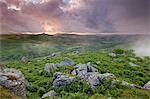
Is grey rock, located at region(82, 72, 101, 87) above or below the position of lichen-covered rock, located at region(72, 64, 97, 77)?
below

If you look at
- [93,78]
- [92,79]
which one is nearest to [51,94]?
[92,79]

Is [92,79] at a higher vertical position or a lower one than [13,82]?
lower

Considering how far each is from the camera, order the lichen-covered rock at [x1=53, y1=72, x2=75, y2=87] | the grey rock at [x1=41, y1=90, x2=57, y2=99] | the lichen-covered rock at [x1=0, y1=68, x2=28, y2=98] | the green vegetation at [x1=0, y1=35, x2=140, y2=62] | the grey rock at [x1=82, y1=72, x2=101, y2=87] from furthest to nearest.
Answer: the green vegetation at [x1=0, y1=35, x2=140, y2=62], the grey rock at [x1=82, y1=72, x2=101, y2=87], the lichen-covered rock at [x1=53, y1=72, x2=75, y2=87], the grey rock at [x1=41, y1=90, x2=57, y2=99], the lichen-covered rock at [x1=0, y1=68, x2=28, y2=98]

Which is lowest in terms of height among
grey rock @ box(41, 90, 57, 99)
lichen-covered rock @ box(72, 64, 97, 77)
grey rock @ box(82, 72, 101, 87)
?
grey rock @ box(41, 90, 57, 99)

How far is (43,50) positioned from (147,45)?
17.8m

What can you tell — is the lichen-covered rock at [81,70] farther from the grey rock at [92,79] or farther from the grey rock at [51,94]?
the grey rock at [51,94]

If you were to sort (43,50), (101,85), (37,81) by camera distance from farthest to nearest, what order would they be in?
(43,50) → (37,81) → (101,85)

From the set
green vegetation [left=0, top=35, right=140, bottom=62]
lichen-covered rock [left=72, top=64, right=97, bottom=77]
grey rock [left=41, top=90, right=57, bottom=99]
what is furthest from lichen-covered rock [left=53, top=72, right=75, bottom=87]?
green vegetation [left=0, top=35, right=140, bottom=62]

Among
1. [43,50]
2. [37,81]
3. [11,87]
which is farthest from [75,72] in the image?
[43,50]

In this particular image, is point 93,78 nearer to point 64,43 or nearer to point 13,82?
point 13,82

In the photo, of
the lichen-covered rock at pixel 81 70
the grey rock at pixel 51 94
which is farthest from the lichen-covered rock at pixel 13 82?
the lichen-covered rock at pixel 81 70

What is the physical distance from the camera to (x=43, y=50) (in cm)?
5306

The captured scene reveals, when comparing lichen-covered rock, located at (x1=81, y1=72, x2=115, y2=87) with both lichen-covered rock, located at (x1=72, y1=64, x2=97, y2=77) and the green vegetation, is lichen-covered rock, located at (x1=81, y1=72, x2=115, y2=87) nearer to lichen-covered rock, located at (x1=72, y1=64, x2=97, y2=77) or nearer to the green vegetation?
lichen-covered rock, located at (x1=72, y1=64, x2=97, y2=77)

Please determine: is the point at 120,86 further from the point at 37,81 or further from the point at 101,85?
the point at 37,81
